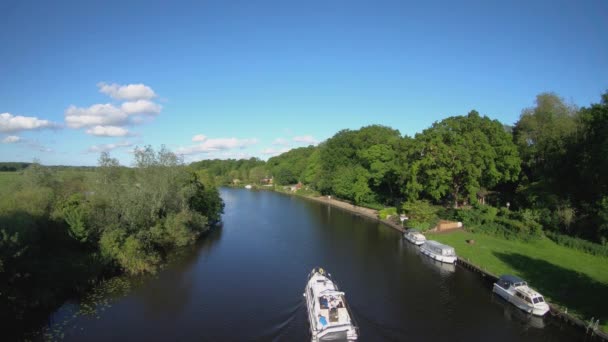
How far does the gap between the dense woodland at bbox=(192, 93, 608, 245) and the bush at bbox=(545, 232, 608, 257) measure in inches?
17.3

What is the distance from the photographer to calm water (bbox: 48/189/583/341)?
17453 mm

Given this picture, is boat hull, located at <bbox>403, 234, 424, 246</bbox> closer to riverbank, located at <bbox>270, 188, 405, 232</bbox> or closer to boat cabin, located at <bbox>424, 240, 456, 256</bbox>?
boat cabin, located at <bbox>424, 240, 456, 256</bbox>

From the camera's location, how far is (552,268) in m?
24.1

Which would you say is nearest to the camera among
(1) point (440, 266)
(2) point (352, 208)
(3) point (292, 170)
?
(1) point (440, 266)

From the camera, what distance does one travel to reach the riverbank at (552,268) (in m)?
18.6

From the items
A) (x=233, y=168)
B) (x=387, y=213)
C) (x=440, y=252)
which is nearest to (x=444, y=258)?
(x=440, y=252)

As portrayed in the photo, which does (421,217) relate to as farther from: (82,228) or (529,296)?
(82,228)

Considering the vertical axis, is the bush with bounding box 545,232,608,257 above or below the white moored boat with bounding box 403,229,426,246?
above

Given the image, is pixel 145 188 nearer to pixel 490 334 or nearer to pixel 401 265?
pixel 401 265

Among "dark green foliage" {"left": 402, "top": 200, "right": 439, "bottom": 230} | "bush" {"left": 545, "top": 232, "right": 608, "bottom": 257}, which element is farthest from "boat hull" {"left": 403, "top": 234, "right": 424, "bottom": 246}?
"bush" {"left": 545, "top": 232, "right": 608, "bottom": 257}

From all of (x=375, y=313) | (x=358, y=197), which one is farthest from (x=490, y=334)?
(x=358, y=197)

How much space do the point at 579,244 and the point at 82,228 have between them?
41.1 metres

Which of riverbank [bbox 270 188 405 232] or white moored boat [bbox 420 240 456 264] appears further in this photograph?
riverbank [bbox 270 188 405 232]

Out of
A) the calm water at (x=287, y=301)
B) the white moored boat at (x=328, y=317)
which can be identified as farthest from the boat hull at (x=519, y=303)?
the white moored boat at (x=328, y=317)
